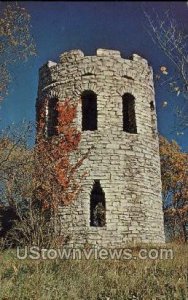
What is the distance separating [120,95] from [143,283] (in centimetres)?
860

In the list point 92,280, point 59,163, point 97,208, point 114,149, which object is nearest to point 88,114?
point 114,149

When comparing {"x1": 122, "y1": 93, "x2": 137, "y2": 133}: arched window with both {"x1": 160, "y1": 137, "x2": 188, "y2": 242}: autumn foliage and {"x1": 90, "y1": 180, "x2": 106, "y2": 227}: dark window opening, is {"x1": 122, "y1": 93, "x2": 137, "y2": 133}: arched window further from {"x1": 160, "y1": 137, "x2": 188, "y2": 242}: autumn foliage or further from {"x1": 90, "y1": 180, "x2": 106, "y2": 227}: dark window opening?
{"x1": 160, "y1": 137, "x2": 188, "y2": 242}: autumn foliage

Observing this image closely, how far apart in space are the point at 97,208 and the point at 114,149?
209cm

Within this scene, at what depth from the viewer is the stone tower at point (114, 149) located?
13.9 m

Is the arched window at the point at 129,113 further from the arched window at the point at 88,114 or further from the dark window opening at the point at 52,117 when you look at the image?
the dark window opening at the point at 52,117

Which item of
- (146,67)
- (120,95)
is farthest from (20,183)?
(146,67)

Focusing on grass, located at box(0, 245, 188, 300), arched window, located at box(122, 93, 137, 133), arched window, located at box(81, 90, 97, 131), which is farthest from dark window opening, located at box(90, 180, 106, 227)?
grass, located at box(0, 245, 188, 300)

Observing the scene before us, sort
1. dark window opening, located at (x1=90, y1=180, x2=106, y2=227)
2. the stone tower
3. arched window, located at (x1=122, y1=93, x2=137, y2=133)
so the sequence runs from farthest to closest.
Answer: arched window, located at (x1=122, y1=93, x2=137, y2=133), dark window opening, located at (x1=90, y1=180, x2=106, y2=227), the stone tower

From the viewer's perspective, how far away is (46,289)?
7660mm

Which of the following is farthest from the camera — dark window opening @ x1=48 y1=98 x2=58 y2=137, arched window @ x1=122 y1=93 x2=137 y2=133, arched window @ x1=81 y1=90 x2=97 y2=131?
arched window @ x1=81 y1=90 x2=97 y2=131

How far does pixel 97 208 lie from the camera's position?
47.9 feet

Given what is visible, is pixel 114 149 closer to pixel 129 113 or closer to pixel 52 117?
pixel 129 113

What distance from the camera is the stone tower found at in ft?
45.7

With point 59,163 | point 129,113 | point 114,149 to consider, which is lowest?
point 59,163
